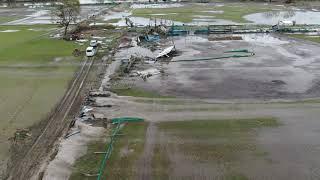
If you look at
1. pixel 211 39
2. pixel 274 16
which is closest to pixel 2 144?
pixel 211 39

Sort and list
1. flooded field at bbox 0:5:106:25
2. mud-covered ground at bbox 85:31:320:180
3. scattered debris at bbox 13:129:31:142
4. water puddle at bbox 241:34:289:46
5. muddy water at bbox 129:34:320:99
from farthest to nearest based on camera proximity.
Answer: flooded field at bbox 0:5:106:25, water puddle at bbox 241:34:289:46, muddy water at bbox 129:34:320:99, scattered debris at bbox 13:129:31:142, mud-covered ground at bbox 85:31:320:180

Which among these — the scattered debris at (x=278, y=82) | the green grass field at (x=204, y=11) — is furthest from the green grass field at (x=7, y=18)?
the scattered debris at (x=278, y=82)

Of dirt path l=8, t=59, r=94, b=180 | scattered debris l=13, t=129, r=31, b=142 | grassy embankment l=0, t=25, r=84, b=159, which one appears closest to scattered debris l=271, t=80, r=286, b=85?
dirt path l=8, t=59, r=94, b=180

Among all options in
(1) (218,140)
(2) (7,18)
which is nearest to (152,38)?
(1) (218,140)

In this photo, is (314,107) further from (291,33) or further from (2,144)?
(291,33)

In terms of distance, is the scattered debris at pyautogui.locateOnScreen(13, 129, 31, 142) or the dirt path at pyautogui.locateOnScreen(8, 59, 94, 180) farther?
the scattered debris at pyautogui.locateOnScreen(13, 129, 31, 142)

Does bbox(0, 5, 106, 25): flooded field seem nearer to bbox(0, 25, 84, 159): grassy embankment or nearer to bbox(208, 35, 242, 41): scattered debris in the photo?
bbox(0, 25, 84, 159): grassy embankment

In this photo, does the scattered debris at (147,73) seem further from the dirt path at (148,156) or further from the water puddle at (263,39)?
the water puddle at (263,39)
